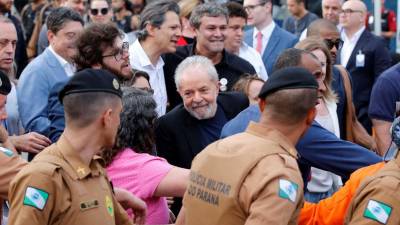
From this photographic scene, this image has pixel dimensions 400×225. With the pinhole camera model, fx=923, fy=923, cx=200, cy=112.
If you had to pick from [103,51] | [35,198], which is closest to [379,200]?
[35,198]

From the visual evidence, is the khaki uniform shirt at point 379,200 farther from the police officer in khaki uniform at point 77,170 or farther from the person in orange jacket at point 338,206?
the police officer in khaki uniform at point 77,170

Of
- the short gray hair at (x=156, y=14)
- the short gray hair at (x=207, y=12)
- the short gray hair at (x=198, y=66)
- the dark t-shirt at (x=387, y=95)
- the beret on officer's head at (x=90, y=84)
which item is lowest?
the dark t-shirt at (x=387, y=95)

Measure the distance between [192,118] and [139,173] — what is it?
160 cm

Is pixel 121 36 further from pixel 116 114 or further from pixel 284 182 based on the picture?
pixel 284 182

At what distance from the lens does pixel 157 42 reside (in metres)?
8.28

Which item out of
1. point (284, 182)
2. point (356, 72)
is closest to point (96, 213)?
point (284, 182)

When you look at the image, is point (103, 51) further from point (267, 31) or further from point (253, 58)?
point (267, 31)

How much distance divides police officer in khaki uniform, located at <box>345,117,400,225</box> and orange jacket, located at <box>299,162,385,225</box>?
0.77 ft

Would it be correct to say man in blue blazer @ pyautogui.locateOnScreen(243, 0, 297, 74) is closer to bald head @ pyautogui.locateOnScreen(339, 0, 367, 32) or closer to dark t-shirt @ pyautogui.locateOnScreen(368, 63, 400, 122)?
bald head @ pyautogui.locateOnScreen(339, 0, 367, 32)

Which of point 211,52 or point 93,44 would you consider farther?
point 211,52

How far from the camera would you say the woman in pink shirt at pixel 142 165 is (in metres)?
4.93

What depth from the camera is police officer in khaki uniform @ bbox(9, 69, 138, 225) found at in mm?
4008

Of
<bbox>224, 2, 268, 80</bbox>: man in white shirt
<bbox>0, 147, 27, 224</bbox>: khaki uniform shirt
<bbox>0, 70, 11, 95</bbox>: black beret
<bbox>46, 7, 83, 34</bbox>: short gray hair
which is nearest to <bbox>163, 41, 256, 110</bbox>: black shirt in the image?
<bbox>224, 2, 268, 80</bbox>: man in white shirt

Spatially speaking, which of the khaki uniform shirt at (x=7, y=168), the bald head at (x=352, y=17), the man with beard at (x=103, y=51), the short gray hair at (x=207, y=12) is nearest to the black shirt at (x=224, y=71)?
the short gray hair at (x=207, y=12)
